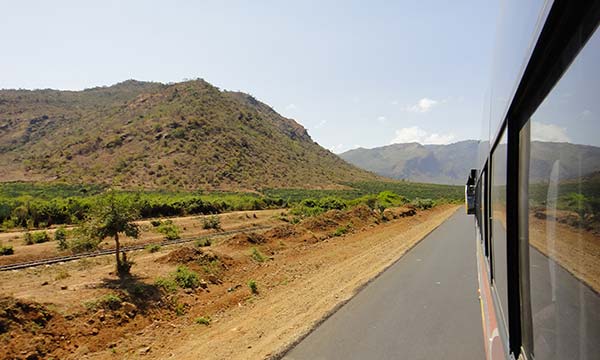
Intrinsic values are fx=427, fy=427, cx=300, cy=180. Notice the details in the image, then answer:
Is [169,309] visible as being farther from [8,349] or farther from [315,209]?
[315,209]

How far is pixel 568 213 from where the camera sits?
151 centimetres

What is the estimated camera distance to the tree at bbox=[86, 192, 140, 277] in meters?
15.4

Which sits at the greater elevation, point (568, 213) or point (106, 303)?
point (568, 213)

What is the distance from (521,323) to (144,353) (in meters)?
8.17

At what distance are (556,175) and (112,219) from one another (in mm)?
15898

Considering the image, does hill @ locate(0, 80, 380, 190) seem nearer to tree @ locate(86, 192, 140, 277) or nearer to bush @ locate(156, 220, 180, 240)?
bush @ locate(156, 220, 180, 240)

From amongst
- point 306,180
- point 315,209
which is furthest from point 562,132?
point 306,180

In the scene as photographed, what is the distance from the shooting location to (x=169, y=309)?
11969 millimetres

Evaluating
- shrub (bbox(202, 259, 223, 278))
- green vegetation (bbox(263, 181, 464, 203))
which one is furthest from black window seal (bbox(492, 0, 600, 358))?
green vegetation (bbox(263, 181, 464, 203))

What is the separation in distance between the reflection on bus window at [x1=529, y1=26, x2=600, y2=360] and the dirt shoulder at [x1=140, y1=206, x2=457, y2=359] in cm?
597

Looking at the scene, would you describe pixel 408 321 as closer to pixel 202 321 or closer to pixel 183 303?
pixel 202 321

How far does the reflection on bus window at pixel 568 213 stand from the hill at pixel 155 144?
2894 inches

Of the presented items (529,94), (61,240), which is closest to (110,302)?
(529,94)

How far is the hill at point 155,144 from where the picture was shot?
253ft
